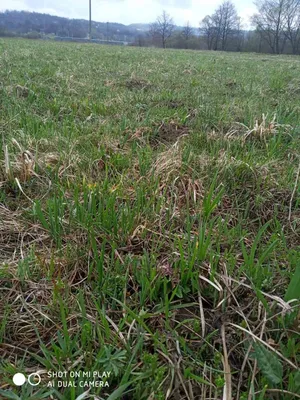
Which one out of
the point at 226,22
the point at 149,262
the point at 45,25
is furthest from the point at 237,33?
the point at 149,262

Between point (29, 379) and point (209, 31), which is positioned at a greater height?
point (209, 31)

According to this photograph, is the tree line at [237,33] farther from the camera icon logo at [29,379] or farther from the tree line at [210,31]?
the camera icon logo at [29,379]

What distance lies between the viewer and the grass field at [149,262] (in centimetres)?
87

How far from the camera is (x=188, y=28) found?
66.6 metres

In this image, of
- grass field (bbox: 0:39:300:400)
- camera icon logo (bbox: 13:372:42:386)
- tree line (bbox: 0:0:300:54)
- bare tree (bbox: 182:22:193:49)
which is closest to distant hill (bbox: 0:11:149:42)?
tree line (bbox: 0:0:300:54)

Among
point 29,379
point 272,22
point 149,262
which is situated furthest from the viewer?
point 272,22

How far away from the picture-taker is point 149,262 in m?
1.18

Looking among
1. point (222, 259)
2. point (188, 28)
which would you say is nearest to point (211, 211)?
point (222, 259)

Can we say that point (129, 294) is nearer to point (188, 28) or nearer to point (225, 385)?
point (225, 385)

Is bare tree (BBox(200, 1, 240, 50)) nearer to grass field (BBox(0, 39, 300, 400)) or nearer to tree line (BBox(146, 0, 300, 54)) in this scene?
tree line (BBox(146, 0, 300, 54))

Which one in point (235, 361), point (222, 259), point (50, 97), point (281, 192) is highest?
point (50, 97)

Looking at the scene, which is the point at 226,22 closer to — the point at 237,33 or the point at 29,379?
the point at 237,33

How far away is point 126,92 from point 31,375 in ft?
11.6

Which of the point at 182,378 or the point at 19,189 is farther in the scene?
the point at 19,189
